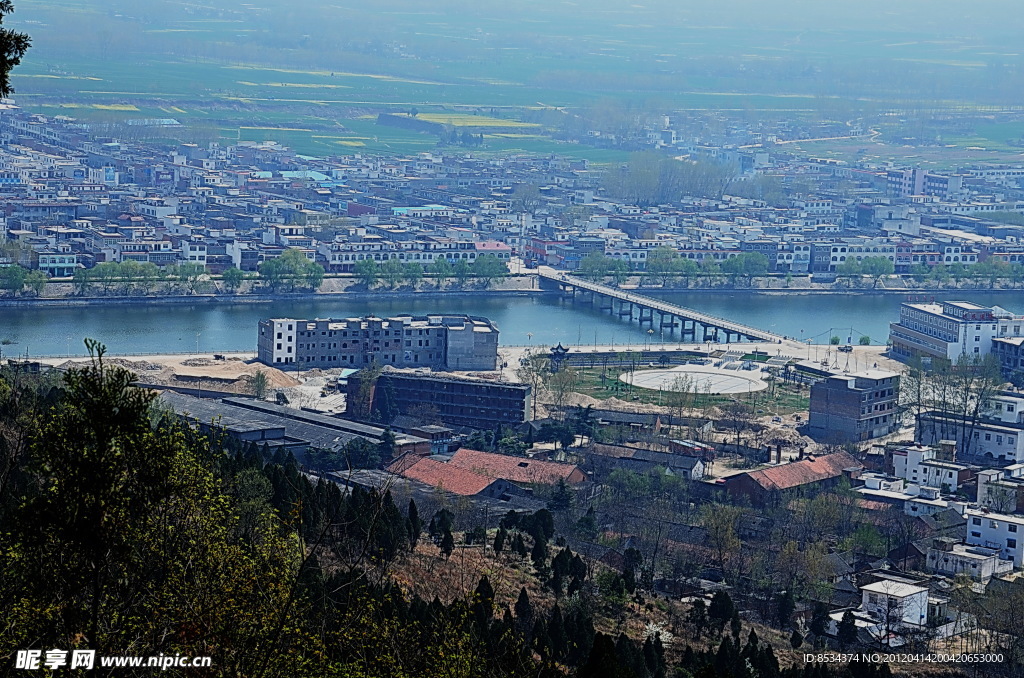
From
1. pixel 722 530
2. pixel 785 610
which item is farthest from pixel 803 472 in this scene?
pixel 785 610

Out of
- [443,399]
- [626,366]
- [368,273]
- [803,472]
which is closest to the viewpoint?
[803,472]

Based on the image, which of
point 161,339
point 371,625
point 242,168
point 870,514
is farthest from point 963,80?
point 371,625

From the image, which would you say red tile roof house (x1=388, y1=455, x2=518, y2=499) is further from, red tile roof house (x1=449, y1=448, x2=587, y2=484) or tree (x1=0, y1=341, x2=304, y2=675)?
tree (x1=0, y1=341, x2=304, y2=675)

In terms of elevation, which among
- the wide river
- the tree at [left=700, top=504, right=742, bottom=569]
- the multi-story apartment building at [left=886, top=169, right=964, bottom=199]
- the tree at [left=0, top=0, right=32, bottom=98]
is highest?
the tree at [left=0, top=0, right=32, bottom=98]

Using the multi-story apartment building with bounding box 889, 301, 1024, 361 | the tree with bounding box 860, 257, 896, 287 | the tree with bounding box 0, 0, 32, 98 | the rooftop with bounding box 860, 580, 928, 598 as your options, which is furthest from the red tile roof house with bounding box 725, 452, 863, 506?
the tree with bounding box 860, 257, 896, 287

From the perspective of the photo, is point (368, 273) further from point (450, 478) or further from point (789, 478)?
point (789, 478)

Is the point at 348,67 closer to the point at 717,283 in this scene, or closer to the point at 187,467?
the point at 717,283

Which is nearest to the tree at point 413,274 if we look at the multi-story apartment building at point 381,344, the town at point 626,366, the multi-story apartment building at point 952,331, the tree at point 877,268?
the town at point 626,366

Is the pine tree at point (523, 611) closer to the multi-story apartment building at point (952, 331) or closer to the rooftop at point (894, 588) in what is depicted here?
the rooftop at point (894, 588)
